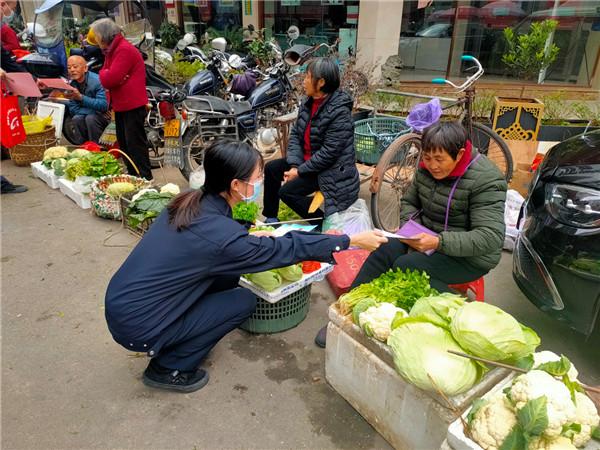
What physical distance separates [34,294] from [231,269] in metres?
2.01

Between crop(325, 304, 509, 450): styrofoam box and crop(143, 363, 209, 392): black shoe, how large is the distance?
0.74 meters

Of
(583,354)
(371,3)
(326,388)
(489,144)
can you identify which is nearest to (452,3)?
(371,3)

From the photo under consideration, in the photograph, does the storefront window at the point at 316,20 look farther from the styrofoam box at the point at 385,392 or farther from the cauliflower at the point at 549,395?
the cauliflower at the point at 549,395

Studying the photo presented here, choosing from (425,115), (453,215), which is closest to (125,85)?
(425,115)

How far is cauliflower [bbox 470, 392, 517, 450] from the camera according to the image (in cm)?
136

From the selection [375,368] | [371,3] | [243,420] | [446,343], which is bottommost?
[243,420]

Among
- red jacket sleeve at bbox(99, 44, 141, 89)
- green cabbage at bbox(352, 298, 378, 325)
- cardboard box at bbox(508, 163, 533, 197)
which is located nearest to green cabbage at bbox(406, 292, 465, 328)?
green cabbage at bbox(352, 298, 378, 325)

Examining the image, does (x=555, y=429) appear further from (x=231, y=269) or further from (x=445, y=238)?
(x=231, y=269)

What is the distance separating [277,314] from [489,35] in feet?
27.3

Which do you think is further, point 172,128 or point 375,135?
point 172,128

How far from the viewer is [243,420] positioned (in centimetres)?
222

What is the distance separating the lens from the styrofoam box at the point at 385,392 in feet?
5.58

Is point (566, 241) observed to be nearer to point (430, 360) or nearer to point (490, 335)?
point (490, 335)

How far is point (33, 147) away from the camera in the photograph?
592 centimetres
